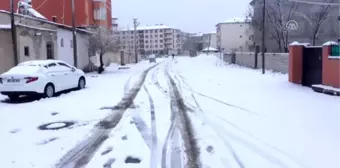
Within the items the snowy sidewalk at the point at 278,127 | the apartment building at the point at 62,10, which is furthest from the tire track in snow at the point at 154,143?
the apartment building at the point at 62,10

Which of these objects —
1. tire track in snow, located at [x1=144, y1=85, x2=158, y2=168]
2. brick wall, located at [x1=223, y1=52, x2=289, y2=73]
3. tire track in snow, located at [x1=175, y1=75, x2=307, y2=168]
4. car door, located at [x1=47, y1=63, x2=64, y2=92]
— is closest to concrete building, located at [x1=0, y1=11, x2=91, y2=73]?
car door, located at [x1=47, y1=63, x2=64, y2=92]

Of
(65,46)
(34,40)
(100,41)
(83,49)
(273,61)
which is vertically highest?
(100,41)

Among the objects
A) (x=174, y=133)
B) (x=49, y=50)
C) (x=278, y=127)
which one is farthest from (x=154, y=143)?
(x=49, y=50)

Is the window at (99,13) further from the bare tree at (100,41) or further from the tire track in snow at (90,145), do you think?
the tire track in snow at (90,145)

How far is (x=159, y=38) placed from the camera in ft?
556

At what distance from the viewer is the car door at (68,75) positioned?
677 inches

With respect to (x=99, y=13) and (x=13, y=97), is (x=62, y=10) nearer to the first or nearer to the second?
(x=99, y=13)

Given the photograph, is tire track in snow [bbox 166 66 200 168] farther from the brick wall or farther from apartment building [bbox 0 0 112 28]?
apartment building [bbox 0 0 112 28]

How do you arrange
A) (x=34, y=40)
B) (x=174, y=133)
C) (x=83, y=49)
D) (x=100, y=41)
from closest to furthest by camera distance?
(x=174, y=133)
(x=34, y=40)
(x=83, y=49)
(x=100, y=41)

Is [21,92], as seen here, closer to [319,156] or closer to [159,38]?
[319,156]

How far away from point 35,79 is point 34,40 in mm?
11438

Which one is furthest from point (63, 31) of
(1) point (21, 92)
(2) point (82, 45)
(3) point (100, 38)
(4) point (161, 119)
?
(4) point (161, 119)

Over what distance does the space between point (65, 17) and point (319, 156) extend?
3867 centimetres

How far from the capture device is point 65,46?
31984mm
